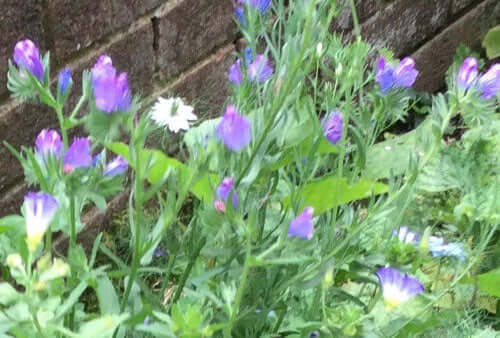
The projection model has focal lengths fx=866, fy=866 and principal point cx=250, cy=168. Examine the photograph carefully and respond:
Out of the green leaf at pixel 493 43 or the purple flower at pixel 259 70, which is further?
the green leaf at pixel 493 43

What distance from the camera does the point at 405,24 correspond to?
2467mm

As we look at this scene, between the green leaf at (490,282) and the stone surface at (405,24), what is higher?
the stone surface at (405,24)

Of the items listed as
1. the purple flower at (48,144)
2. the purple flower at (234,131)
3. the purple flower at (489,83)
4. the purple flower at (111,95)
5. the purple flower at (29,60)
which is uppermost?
the purple flower at (29,60)

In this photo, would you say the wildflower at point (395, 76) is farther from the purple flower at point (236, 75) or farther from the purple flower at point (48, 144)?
the purple flower at point (48, 144)

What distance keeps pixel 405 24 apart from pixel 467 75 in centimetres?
152

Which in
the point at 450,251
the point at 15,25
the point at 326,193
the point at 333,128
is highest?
the point at 15,25

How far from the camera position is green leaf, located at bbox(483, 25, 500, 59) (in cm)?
263

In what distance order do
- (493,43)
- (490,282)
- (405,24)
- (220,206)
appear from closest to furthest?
1. (220,206)
2. (490,282)
3. (405,24)
4. (493,43)

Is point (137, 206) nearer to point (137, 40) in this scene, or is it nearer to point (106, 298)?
point (106, 298)

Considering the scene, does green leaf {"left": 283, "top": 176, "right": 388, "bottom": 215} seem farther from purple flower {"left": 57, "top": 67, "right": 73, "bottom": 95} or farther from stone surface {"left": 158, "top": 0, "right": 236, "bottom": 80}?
stone surface {"left": 158, "top": 0, "right": 236, "bottom": 80}

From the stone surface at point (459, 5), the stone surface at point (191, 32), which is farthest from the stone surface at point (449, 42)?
the stone surface at point (191, 32)

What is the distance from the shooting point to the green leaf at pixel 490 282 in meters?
1.40

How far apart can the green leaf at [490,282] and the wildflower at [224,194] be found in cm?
64

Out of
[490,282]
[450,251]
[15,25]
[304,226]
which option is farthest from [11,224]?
[490,282]
